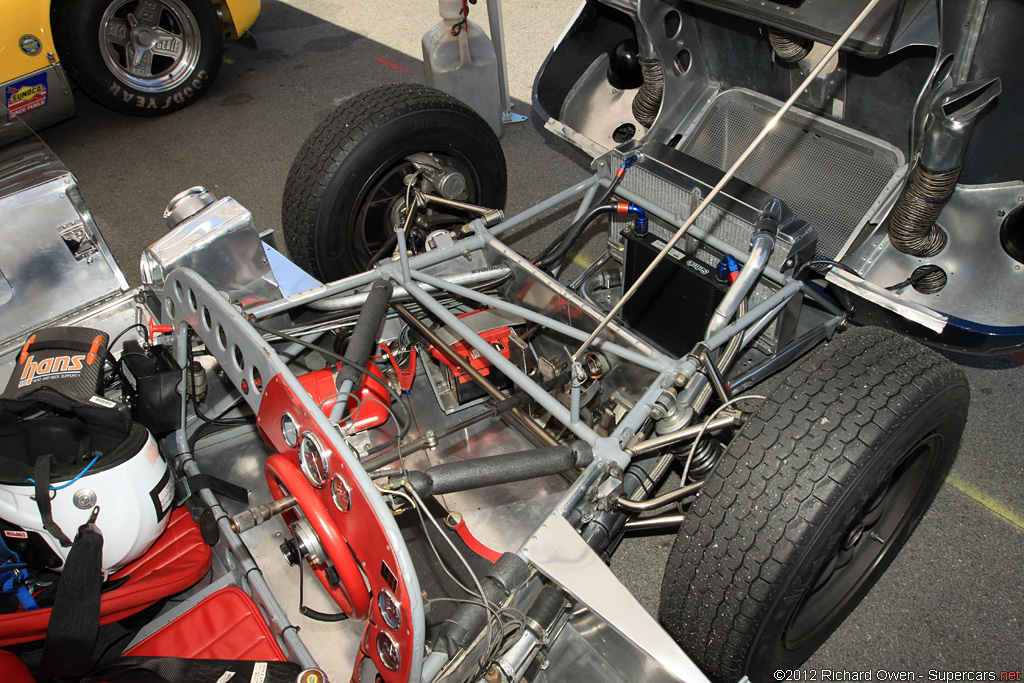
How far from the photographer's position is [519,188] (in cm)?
455

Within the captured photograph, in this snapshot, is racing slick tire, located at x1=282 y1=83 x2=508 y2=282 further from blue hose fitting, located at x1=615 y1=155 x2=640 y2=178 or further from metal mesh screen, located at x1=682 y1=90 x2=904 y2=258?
metal mesh screen, located at x1=682 y1=90 x2=904 y2=258

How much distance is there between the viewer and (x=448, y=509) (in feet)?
8.41

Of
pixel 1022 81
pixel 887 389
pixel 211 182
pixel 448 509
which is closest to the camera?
pixel 887 389

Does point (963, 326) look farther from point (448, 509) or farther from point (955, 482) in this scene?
point (448, 509)

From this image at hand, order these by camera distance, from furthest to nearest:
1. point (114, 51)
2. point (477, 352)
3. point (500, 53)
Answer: point (114, 51)
point (500, 53)
point (477, 352)

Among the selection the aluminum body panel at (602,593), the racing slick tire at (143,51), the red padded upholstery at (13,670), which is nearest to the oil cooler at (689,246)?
the aluminum body panel at (602,593)

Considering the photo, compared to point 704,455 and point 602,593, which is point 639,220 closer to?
point 704,455

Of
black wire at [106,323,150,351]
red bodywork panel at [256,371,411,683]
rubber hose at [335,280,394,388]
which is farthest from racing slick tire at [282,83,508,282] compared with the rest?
red bodywork panel at [256,371,411,683]

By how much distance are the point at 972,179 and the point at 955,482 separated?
1.17 meters

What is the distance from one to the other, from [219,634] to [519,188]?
10.5 ft

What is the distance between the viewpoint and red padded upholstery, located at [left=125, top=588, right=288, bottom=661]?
6.59 feet

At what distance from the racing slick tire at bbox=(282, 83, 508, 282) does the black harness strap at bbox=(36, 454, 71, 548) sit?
1319 mm

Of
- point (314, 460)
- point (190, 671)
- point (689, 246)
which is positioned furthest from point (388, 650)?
point (689, 246)

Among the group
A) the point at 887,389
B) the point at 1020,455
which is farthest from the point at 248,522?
the point at 1020,455
